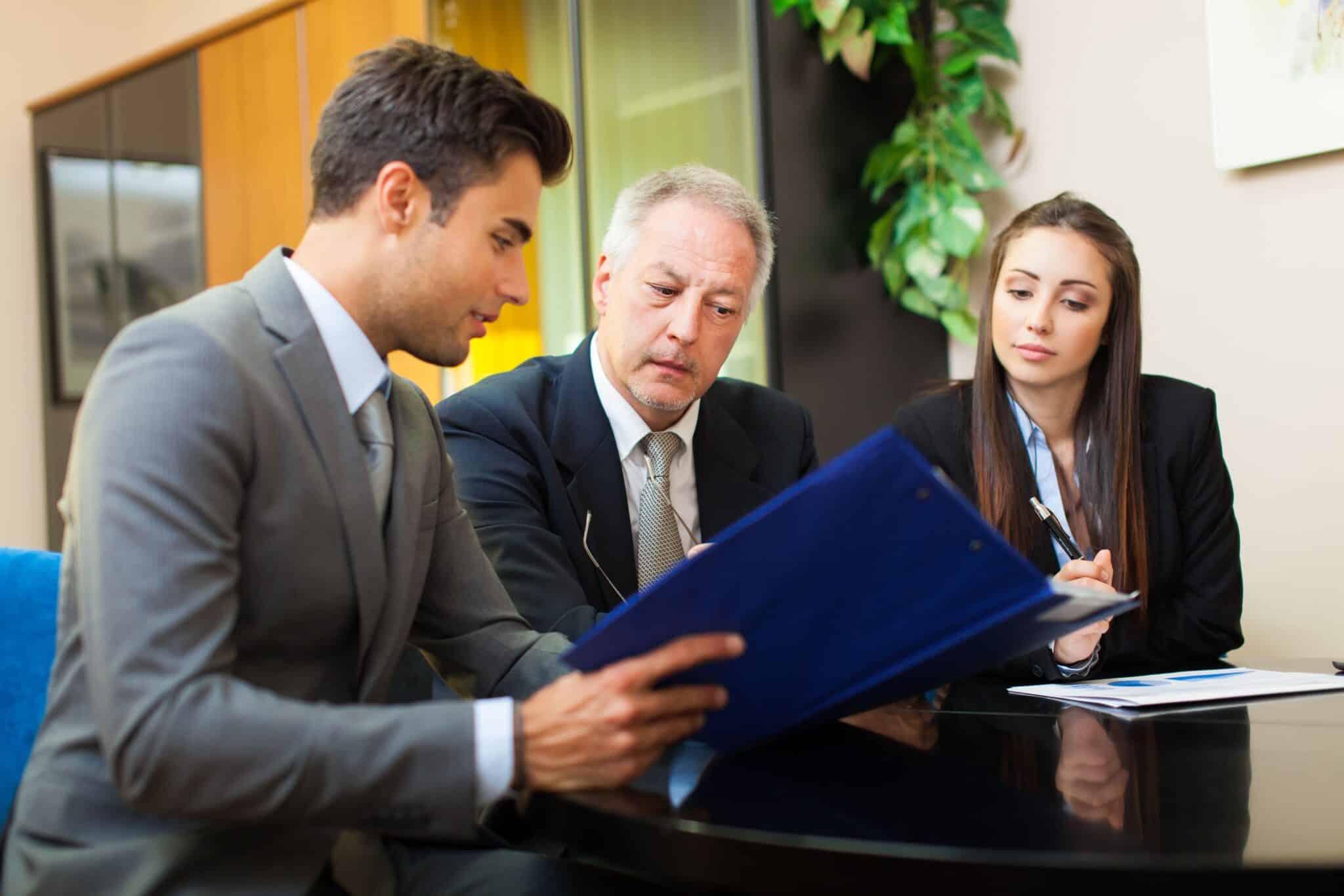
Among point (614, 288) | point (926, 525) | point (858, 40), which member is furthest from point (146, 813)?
point (858, 40)

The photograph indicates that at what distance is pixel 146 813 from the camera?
3.36 ft

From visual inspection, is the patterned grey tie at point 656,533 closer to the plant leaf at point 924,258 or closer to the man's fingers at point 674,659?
the man's fingers at point 674,659

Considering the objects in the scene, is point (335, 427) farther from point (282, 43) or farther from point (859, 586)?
point (282, 43)

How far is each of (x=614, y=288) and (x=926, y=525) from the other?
1.20 metres

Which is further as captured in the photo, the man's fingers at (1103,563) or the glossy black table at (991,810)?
the man's fingers at (1103,563)

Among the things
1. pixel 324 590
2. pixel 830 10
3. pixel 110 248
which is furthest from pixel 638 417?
pixel 110 248

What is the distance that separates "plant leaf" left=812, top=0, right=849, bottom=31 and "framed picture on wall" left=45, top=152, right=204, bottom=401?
255cm

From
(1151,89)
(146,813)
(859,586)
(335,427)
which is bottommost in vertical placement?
(146,813)

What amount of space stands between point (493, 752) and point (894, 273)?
99.3 inches

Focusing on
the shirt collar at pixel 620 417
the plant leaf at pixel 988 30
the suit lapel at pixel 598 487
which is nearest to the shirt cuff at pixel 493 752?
the suit lapel at pixel 598 487

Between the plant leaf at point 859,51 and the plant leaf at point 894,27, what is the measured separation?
1.0 inches

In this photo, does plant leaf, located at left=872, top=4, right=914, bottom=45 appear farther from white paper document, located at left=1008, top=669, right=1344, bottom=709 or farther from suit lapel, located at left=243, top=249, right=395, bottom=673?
suit lapel, located at left=243, top=249, right=395, bottom=673

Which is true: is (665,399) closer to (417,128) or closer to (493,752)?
(417,128)

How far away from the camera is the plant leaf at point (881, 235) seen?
129 inches
